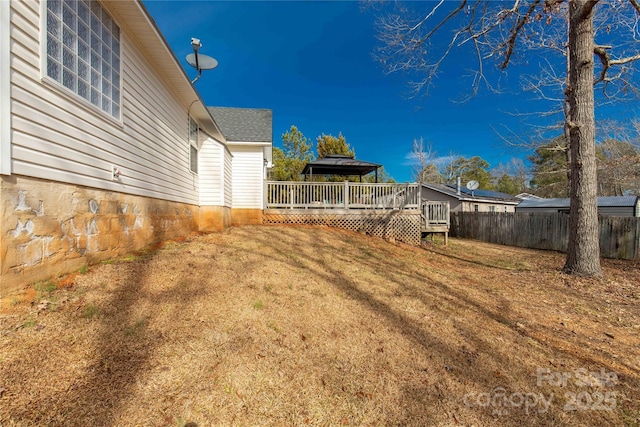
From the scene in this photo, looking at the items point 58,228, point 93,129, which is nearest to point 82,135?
point 93,129

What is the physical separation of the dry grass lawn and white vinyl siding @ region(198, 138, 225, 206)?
13.3 ft

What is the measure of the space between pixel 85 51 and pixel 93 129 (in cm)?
96

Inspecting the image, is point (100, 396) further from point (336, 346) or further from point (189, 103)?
point (189, 103)

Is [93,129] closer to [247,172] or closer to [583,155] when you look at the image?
[247,172]

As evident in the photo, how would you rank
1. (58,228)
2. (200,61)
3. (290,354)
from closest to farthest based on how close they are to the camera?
(290,354)
(58,228)
(200,61)

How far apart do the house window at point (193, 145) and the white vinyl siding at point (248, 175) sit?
8.24 feet

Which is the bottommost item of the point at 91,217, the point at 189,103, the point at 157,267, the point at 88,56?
the point at 157,267

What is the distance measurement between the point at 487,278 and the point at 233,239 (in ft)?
18.8

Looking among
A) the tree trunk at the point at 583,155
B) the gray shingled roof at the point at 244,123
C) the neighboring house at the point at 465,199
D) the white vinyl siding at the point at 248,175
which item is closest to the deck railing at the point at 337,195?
the white vinyl siding at the point at 248,175

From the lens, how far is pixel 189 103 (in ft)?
23.9

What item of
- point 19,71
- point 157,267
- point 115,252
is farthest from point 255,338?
point 19,71

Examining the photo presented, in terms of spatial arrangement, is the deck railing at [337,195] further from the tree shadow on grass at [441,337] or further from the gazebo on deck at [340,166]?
the tree shadow on grass at [441,337]

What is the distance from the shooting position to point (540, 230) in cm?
1363

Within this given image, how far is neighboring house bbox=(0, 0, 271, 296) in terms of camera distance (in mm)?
2506
